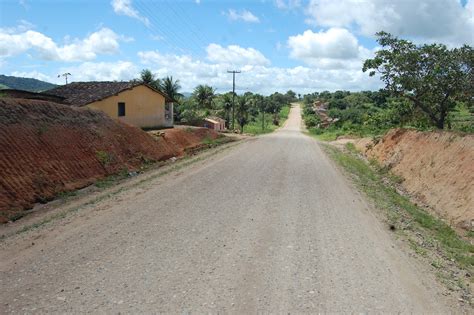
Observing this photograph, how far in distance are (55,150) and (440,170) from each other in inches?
591

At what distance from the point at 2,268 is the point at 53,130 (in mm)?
11169

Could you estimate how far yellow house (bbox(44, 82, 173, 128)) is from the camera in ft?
100

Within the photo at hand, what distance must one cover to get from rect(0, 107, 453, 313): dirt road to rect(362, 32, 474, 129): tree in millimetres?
13462

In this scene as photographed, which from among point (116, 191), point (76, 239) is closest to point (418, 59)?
point (116, 191)

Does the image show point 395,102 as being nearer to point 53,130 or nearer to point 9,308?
point 53,130

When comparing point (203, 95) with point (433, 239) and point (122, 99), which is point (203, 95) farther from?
point (433, 239)

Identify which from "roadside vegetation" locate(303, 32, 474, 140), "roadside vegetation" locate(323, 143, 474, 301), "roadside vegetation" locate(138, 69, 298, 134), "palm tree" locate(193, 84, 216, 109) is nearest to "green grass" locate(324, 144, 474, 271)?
"roadside vegetation" locate(323, 143, 474, 301)

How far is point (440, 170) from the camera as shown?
16578 millimetres

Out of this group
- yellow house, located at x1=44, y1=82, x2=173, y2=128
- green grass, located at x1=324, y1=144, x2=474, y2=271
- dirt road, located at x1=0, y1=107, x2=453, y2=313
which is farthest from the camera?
yellow house, located at x1=44, y1=82, x2=173, y2=128

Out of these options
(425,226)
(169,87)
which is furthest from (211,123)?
(425,226)

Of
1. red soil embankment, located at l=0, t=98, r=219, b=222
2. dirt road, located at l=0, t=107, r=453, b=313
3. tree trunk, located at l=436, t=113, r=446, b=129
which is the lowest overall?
dirt road, located at l=0, t=107, r=453, b=313

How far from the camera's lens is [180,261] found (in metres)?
7.11

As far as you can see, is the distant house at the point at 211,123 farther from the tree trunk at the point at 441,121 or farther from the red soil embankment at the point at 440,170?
the tree trunk at the point at 441,121

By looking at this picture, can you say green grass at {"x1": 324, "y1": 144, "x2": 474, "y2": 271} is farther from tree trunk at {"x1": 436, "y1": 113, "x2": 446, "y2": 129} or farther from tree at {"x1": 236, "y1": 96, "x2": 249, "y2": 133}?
tree at {"x1": 236, "y1": 96, "x2": 249, "y2": 133}
